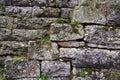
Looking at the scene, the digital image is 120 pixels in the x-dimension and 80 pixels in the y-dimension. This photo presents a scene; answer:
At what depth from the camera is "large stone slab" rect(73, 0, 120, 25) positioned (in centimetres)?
357

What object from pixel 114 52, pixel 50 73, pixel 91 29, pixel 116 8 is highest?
pixel 116 8

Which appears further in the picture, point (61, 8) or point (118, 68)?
point (61, 8)

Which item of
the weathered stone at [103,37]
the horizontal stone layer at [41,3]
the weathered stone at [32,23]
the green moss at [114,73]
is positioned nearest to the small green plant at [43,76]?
the weathered stone at [103,37]

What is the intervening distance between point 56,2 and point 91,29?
2253 millimetres

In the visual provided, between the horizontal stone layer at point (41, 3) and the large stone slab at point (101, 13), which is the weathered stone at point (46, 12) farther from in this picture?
the large stone slab at point (101, 13)

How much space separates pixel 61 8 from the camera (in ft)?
18.2

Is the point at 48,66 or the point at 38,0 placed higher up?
the point at 38,0

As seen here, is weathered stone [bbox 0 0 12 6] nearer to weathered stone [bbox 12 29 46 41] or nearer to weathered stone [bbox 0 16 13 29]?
weathered stone [bbox 0 16 13 29]

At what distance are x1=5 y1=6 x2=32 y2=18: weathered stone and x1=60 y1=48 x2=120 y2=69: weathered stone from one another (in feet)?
7.66

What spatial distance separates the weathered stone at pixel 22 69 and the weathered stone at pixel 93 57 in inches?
19.8

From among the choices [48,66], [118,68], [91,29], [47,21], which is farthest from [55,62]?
[47,21]

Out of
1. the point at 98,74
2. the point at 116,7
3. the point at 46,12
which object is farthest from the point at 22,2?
the point at 98,74

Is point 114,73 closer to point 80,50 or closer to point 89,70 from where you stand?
point 89,70

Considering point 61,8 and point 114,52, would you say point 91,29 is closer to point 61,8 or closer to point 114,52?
point 114,52
